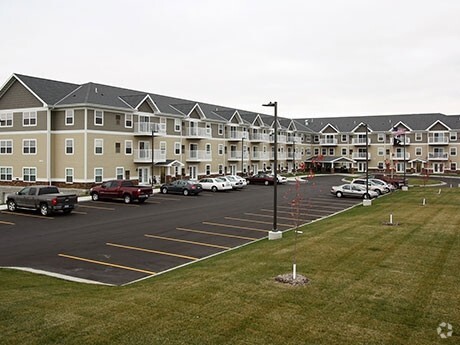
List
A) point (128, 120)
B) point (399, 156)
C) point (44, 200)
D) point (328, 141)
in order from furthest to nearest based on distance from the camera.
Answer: point (328, 141)
point (399, 156)
point (128, 120)
point (44, 200)

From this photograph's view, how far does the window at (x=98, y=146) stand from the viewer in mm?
41500

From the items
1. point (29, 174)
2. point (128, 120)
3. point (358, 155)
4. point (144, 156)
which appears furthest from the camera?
point (358, 155)

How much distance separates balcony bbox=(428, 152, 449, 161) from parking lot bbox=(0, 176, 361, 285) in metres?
55.8

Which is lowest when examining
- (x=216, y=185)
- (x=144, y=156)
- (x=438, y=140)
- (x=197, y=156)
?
(x=216, y=185)

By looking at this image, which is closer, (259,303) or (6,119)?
(259,303)

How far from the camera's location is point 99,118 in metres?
42.0

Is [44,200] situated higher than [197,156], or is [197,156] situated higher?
[197,156]

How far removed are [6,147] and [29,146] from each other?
3.62 metres

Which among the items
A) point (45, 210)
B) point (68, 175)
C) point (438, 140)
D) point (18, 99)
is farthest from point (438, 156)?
point (45, 210)

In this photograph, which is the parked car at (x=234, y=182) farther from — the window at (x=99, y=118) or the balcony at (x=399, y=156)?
the balcony at (x=399, y=156)

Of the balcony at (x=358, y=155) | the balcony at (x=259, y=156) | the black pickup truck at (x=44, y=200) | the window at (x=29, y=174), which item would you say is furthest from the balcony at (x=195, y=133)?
the balcony at (x=358, y=155)

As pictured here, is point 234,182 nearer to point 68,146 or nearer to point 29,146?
point 68,146

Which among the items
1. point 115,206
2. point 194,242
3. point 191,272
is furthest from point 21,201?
point 191,272

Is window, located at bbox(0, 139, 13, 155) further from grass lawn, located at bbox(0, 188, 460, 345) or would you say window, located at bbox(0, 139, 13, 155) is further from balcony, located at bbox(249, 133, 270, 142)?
balcony, located at bbox(249, 133, 270, 142)
